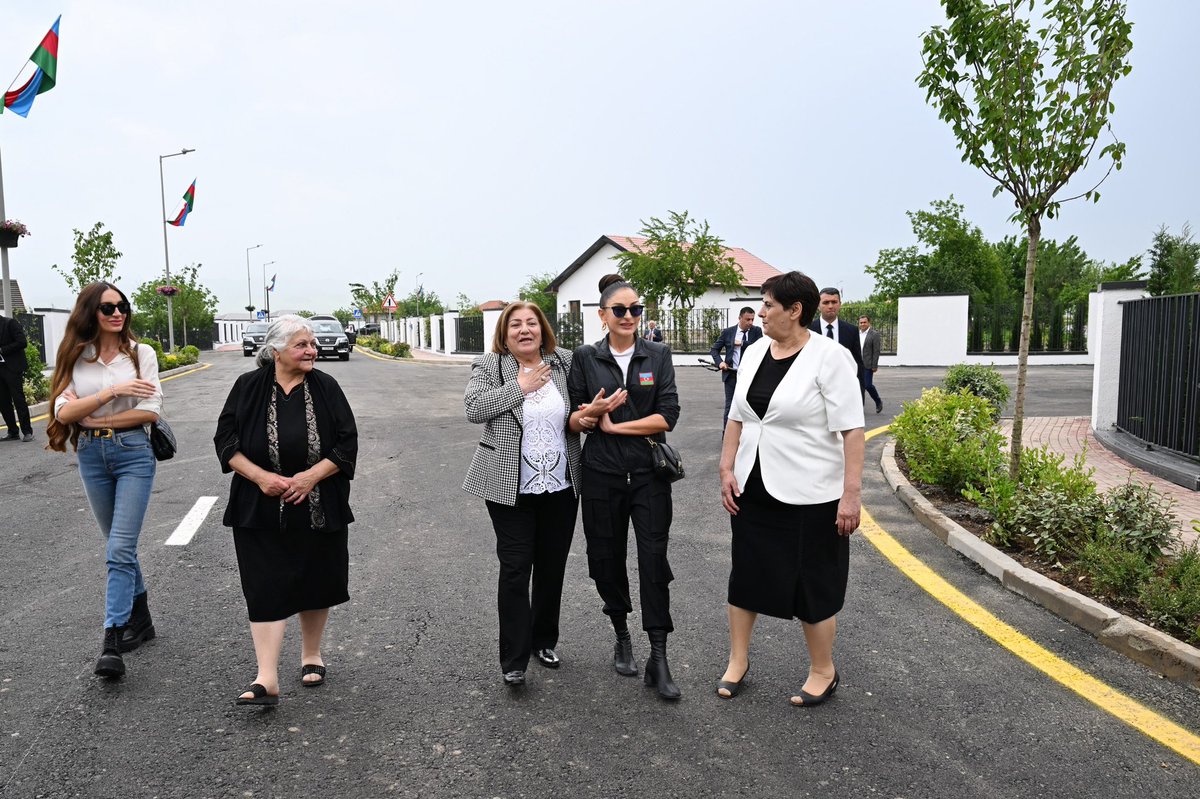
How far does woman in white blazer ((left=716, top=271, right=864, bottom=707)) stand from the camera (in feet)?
11.2

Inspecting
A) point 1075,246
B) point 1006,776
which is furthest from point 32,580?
point 1075,246

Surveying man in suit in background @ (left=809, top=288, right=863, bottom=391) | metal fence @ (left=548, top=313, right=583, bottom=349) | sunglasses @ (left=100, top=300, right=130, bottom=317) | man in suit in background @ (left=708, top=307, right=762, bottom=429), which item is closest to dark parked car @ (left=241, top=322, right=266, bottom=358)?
metal fence @ (left=548, top=313, right=583, bottom=349)

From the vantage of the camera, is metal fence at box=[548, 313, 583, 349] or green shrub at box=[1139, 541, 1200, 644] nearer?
green shrub at box=[1139, 541, 1200, 644]

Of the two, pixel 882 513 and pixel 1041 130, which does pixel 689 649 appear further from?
pixel 1041 130

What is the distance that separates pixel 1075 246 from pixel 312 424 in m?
71.8

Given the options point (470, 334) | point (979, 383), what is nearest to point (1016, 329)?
point (979, 383)

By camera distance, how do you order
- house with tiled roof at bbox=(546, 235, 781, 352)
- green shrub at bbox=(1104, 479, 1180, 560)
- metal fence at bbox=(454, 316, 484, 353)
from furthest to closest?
house with tiled roof at bbox=(546, 235, 781, 352), metal fence at bbox=(454, 316, 484, 353), green shrub at bbox=(1104, 479, 1180, 560)

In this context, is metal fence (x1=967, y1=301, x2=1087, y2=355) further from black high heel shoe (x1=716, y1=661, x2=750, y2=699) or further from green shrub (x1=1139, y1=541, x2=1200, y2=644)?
black high heel shoe (x1=716, y1=661, x2=750, y2=699)

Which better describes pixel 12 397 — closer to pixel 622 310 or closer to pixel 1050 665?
pixel 622 310

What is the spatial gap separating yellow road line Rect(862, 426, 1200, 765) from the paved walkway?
127 centimetres

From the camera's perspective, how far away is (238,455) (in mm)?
3588

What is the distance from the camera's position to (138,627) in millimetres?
4133

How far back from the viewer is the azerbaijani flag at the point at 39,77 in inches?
681

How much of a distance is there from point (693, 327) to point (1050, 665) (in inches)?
1131
